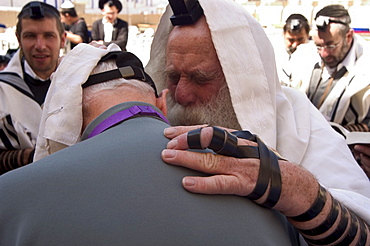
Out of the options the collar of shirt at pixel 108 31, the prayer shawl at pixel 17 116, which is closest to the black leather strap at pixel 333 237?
the prayer shawl at pixel 17 116

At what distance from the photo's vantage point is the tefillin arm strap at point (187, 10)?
201 cm

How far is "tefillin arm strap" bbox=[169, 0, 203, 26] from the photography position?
2.01 m

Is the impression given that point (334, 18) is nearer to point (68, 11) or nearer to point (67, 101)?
point (67, 101)

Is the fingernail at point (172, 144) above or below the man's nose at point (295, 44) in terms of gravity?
above

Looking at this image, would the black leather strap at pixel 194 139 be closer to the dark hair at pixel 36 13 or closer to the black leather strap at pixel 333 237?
the black leather strap at pixel 333 237

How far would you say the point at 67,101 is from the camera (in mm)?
1312

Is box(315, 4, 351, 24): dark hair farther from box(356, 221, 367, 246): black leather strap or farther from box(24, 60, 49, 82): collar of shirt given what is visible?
box(356, 221, 367, 246): black leather strap

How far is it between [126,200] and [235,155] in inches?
11.5

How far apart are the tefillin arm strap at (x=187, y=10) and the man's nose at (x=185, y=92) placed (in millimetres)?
283

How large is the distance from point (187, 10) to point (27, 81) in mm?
1966

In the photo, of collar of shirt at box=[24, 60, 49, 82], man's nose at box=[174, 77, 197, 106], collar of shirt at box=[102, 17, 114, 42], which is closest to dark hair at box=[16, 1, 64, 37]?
collar of shirt at box=[24, 60, 49, 82]

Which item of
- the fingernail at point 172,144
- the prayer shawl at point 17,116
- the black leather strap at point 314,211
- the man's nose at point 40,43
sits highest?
the fingernail at point 172,144

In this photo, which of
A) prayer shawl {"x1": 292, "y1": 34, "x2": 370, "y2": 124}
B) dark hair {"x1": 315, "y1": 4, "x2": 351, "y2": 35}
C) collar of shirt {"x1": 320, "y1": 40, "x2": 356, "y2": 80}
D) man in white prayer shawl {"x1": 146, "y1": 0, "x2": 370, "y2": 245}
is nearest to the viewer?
man in white prayer shawl {"x1": 146, "y1": 0, "x2": 370, "y2": 245}

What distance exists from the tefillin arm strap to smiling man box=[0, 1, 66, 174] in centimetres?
161
